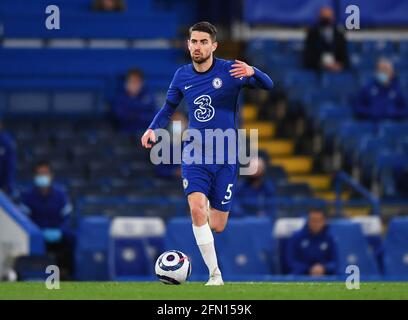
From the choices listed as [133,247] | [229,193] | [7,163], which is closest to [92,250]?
[133,247]

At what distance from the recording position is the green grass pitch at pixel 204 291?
12867 millimetres

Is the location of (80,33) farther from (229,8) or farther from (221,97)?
(221,97)

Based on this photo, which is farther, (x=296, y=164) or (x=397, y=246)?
(x=296, y=164)

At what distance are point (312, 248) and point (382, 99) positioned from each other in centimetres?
459

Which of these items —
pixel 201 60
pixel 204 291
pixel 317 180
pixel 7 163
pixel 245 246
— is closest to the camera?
pixel 204 291

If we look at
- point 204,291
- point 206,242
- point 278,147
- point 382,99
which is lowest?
point 204,291

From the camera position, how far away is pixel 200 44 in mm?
13664

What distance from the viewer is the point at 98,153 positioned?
21391 millimetres

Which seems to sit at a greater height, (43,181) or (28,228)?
(43,181)

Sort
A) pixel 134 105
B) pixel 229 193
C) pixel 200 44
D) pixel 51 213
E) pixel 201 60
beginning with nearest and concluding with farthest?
pixel 200 44 → pixel 201 60 → pixel 229 193 → pixel 51 213 → pixel 134 105

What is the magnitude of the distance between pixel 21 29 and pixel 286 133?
422 centimetres

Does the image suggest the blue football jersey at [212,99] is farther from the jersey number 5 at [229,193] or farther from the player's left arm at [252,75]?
the jersey number 5 at [229,193]

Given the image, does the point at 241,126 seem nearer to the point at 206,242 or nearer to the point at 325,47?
the point at 325,47


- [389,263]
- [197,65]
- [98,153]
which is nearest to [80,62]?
[98,153]
